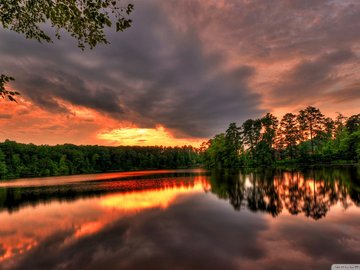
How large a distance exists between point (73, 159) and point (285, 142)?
10066 centimetres

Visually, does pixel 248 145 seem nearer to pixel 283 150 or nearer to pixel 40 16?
pixel 283 150

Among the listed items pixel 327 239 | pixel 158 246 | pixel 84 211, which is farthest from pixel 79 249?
pixel 327 239

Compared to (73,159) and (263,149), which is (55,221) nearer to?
(263,149)

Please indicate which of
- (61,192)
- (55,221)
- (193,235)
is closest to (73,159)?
(61,192)

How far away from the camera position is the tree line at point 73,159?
9319 cm

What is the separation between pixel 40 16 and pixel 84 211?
49.5ft

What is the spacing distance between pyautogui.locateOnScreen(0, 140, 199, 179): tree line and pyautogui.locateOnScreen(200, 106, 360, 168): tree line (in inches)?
2719

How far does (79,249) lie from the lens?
9836 millimetres

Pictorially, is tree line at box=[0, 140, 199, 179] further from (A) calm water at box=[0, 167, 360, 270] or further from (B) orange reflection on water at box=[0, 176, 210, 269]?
(A) calm water at box=[0, 167, 360, 270]

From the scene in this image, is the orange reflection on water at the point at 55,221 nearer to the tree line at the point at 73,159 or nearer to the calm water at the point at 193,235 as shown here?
the calm water at the point at 193,235

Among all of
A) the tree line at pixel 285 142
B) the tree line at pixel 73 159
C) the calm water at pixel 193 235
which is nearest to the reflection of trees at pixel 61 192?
the calm water at pixel 193 235

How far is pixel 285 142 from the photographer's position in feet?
218

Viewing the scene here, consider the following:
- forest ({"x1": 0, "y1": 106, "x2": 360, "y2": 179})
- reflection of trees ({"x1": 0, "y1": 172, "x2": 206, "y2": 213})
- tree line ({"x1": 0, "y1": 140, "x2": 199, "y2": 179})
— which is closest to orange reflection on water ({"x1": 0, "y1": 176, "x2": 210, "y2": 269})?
reflection of trees ({"x1": 0, "y1": 172, "x2": 206, "y2": 213})

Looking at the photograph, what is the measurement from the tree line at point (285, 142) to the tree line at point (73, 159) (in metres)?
69.1
